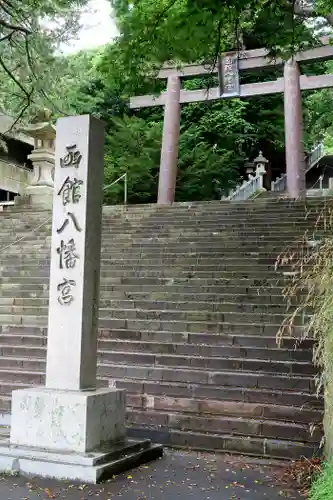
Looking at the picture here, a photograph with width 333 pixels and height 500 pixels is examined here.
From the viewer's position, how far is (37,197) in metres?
15.1

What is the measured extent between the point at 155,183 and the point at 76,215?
46.5ft

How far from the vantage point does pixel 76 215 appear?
4961 mm

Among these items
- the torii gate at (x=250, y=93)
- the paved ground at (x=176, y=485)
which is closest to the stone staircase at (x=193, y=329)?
the paved ground at (x=176, y=485)

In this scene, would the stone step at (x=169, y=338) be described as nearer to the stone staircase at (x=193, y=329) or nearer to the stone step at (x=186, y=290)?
the stone staircase at (x=193, y=329)

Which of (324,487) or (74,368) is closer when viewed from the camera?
(324,487)

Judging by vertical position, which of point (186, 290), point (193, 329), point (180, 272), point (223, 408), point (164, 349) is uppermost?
point (180, 272)

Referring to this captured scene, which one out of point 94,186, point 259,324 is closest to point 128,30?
point 94,186

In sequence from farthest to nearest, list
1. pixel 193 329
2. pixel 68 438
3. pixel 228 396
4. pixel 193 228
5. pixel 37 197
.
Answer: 1. pixel 37 197
2. pixel 193 228
3. pixel 193 329
4. pixel 228 396
5. pixel 68 438

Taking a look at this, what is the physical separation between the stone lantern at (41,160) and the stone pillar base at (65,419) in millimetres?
10392

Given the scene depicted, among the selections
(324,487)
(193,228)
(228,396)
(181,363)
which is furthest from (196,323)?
(193,228)

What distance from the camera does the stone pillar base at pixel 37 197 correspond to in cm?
1491

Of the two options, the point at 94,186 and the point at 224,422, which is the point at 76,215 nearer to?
the point at 94,186

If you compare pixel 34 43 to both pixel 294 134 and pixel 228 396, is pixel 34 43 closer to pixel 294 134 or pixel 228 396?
pixel 228 396

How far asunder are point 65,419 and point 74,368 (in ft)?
1.37
